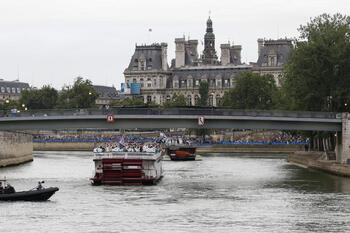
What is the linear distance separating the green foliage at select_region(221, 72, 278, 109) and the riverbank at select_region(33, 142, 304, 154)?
14101 mm

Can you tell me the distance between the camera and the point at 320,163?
99375mm

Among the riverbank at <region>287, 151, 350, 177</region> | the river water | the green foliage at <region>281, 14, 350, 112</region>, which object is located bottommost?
the river water

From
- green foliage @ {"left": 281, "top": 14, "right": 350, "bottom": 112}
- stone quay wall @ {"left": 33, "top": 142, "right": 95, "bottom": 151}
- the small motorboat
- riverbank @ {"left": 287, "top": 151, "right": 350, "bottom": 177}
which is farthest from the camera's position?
stone quay wall @ {"left": 33, "top": 142, "right": 95, "bottom": 151}

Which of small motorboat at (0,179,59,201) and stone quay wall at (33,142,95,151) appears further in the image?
stone quay wall at (33,142,95,151)

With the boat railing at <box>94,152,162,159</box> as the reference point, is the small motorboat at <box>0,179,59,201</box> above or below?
below

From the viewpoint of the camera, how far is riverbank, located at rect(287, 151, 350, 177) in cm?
8812

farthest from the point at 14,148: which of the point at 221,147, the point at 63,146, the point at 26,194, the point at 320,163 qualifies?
the point at 63,146

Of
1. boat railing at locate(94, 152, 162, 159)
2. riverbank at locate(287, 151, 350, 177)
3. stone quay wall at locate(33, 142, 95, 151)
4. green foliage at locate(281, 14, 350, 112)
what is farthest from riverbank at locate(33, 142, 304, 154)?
boat railing at locate(94, 152, 162, 159)

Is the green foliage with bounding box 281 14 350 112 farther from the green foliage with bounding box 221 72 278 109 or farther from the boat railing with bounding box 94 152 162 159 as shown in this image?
the green foliage with bounding box 221 72 278 109

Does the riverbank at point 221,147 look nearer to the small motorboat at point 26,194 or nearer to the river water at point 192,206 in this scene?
the river water at point 192,206

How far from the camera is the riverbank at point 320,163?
8812cm

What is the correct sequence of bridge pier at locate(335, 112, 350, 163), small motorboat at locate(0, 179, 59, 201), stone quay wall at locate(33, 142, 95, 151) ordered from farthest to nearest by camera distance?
stone quay wall at locate(33, 142, 95, 151)
bridge pier at locate(335, 112, 350, 163)
small motorboat at locate(0, 179, 59, 201)

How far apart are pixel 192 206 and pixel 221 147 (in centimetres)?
10955

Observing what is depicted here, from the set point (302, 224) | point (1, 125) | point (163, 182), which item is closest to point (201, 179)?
point (163, 182)
